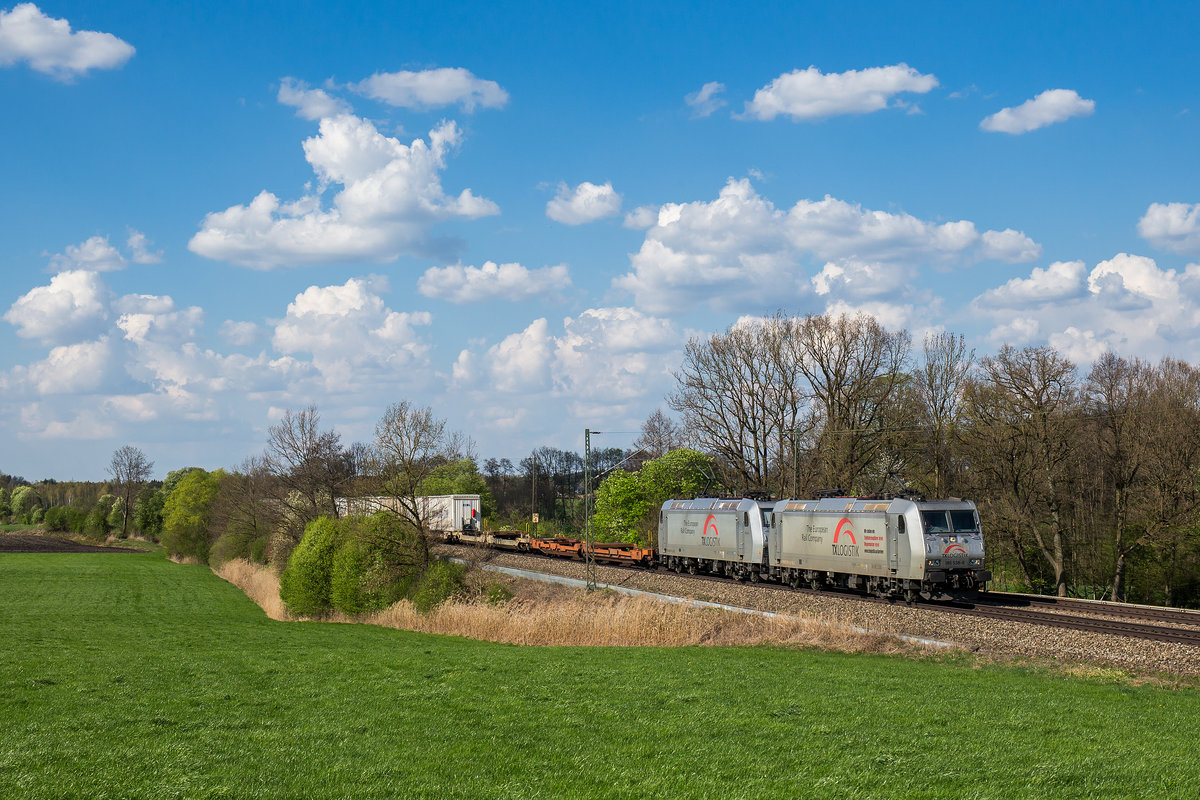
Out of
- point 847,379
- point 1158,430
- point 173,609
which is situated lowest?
point 173,609

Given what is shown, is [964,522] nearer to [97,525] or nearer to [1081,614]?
[1081,614]

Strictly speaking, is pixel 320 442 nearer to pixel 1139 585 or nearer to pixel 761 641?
pixel 761 641

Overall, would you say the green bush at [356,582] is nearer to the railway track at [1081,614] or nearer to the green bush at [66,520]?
the railway track at [1081,614]

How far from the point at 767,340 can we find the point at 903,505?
1220 inches

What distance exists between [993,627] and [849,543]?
8.28m

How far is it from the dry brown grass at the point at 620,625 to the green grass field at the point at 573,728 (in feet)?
10.1

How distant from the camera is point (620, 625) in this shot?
26.8 metres

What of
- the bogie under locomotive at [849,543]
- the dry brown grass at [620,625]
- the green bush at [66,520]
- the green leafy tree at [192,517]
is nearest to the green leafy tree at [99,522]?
the green bush at [66,520]

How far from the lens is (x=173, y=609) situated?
151 ft

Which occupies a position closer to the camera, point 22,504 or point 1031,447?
point 1031,447

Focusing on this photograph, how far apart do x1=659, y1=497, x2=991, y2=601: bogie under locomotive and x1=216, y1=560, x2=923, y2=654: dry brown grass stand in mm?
5776

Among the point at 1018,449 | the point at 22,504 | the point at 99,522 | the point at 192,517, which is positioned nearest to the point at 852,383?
the point at 1018,449

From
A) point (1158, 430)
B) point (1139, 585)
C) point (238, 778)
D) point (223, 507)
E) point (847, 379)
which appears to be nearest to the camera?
point (238, 778)

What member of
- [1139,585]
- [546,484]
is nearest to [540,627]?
[1139,585]
